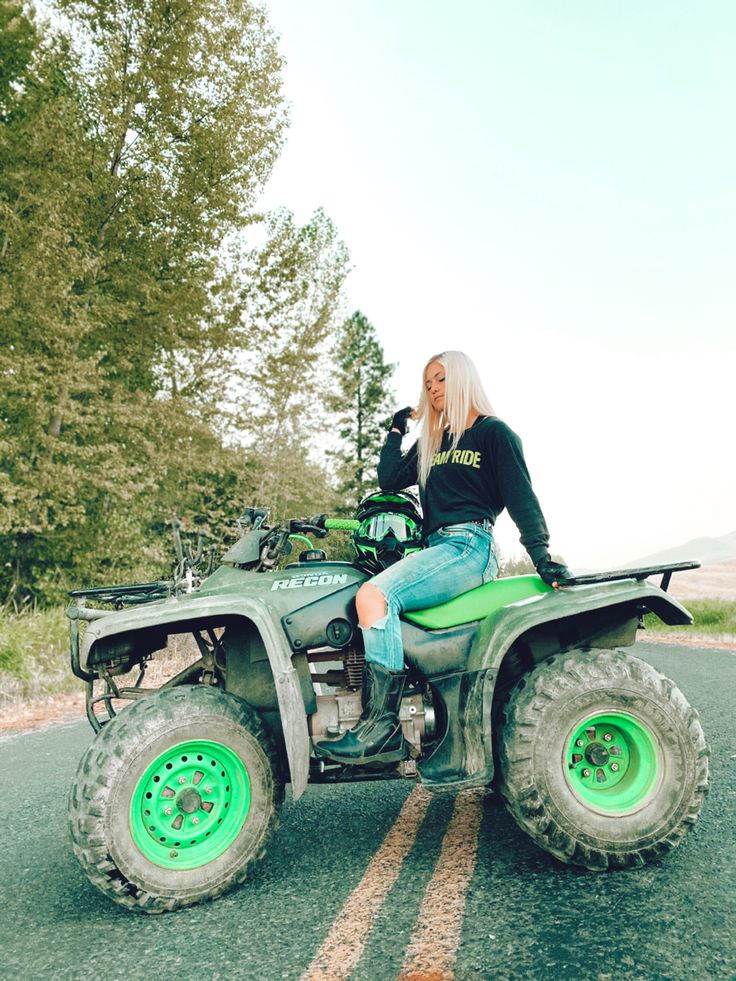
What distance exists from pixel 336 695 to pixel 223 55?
827 inches

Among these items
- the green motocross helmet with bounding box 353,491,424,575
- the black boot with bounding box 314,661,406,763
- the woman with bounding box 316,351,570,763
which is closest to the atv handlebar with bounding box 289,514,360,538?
the green motocross helmet with bounding box 353,491,424,575

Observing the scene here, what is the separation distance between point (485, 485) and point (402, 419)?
0.81 metres

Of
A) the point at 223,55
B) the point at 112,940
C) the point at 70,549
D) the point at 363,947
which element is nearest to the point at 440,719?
the point at 363,947

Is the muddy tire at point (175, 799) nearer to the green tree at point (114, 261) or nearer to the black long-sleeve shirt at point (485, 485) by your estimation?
the black long-sleeve shirt at point (485, 485)

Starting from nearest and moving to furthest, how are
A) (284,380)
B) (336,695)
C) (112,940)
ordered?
(112,940) < (336,695) < (284,380)

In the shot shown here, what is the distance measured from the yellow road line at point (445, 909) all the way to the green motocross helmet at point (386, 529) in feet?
4.51

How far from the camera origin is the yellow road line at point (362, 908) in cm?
252

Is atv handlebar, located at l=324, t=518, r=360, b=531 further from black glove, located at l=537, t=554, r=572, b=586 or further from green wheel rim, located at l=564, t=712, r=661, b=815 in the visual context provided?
green wheel rim, located at l=564, t=712, r=661, b=815

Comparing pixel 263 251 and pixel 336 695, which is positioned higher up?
pixel 263 251

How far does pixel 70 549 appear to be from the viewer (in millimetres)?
19797

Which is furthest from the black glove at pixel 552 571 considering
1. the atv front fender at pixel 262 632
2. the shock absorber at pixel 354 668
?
the atv front fender at pixel 262 632

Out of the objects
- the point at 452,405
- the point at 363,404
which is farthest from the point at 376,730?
the point at 363,404

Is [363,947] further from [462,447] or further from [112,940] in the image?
[462,447]

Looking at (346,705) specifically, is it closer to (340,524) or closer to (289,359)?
(340,524)
